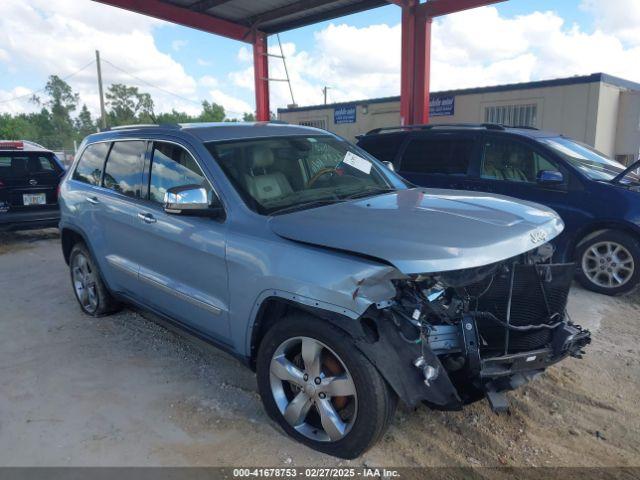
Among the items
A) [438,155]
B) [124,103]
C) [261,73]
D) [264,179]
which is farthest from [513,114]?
[124,103]

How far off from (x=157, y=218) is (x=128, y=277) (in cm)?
79

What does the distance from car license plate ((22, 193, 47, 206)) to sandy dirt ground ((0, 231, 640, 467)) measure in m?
4.55

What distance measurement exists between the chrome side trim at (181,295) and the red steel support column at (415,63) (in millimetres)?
9340

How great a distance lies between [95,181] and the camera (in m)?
4.68

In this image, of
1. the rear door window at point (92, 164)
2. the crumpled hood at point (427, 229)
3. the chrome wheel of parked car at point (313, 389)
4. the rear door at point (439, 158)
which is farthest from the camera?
the rear door at point (439, 158)

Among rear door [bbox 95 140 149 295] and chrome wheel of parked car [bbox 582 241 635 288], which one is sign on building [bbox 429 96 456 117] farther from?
rear door [bbox 95 140 149 295]

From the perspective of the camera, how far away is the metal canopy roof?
40.3 feet

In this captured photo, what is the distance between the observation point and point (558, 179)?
18.2ft

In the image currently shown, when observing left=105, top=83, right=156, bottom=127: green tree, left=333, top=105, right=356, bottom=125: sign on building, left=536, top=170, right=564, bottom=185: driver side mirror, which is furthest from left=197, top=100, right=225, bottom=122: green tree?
left=536, top=170, right=564, bottom=185: driver side mirror

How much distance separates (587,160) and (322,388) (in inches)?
195

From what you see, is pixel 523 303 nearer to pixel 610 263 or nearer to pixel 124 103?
pixel 610 263

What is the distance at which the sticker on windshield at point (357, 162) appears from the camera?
3.93 meters

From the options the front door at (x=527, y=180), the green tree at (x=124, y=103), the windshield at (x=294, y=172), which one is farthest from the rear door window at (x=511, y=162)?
the green tree at (x=124, y=103)

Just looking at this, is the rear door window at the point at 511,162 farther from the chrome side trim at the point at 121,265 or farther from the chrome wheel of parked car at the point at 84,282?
the chrome wheel of parked car at the point at 84,282
